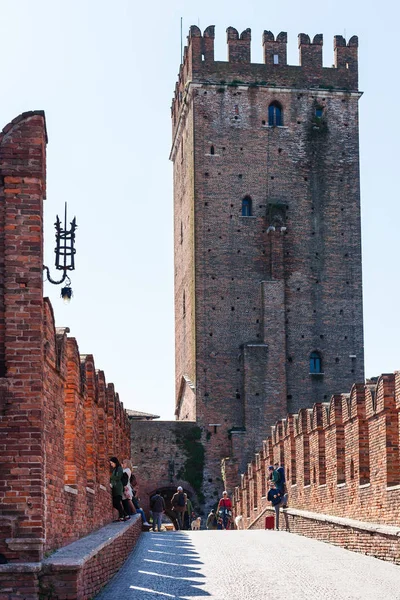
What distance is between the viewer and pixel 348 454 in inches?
742

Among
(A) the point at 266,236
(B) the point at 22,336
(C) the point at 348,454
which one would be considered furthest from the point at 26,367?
(A) the point at 266,236

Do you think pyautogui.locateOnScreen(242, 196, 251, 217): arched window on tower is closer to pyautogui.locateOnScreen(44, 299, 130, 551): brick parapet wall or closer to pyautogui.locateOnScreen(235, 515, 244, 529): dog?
pyautogui.locateOnScreen(235, 515, 244, 529): dog

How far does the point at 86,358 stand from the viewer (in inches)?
671

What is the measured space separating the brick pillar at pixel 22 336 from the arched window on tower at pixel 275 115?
111 ft

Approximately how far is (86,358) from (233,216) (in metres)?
27.0

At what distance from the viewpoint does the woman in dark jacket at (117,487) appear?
19.2 m

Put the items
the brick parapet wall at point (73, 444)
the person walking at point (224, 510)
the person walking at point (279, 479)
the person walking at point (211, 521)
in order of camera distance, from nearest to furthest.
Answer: the brick parapet wall at point (73, 444)
the person walking at point (279, 479)
the person walking at point (224, 510)
the person walking at point (211, 521)

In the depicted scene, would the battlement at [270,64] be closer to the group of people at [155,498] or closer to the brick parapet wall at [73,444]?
the group of people at [155,498]

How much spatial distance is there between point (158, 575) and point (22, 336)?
3.67 metres

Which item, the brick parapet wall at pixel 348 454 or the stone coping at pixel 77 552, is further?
the brick parapet wall at pixel 348 454

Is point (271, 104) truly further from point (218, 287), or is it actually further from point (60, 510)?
point (60, 510)

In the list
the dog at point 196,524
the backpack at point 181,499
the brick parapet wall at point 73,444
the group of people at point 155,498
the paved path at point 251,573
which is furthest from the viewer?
the dog at point 196,524

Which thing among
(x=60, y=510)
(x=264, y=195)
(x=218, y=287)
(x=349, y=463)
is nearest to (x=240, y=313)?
(x=218, y=287)

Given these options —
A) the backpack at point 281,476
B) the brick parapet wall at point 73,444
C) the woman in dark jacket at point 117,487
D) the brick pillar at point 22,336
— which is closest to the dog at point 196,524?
the backpack at point 281,476
